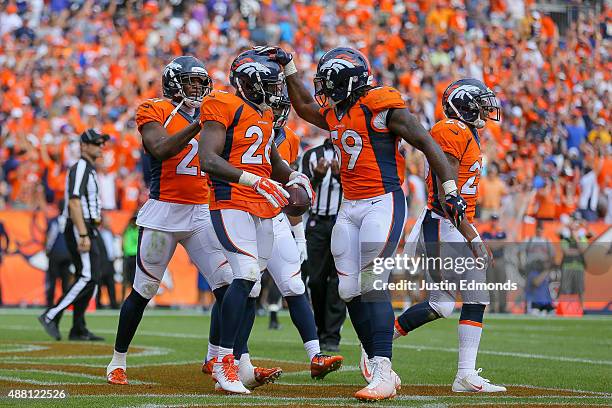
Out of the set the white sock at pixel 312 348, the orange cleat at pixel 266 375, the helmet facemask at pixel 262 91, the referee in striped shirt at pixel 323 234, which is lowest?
the orange cleat at pixel 266 375

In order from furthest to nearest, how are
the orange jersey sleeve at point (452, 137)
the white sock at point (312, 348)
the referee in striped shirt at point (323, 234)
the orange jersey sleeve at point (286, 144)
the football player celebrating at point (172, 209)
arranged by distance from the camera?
1. the referee in striped shirt at point (323, 234)
2. the orange jersey sleeve at point (286, 144)
3. the white sock at point (312, 348)
4. the football player celebrating at point (172, 209)
5. the orange jersey sleeve at point (452, 137)

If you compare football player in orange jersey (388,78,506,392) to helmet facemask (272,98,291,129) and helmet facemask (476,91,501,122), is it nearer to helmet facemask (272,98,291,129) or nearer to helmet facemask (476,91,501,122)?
helmet facemask (476,91,501,122)

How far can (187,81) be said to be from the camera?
744cm

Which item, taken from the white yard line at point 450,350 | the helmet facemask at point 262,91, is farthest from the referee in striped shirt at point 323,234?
the helmet facemask at point 262,91

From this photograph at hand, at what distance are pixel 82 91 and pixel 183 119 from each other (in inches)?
488

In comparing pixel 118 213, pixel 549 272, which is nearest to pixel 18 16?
pixel 118 213

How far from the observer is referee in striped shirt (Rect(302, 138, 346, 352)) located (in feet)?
33.5

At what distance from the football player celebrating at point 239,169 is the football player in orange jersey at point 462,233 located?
0.94m

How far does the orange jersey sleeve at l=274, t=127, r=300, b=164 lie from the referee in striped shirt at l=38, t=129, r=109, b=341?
322cm

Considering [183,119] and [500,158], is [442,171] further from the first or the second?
[500,158]

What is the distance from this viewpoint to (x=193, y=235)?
7.52 meters

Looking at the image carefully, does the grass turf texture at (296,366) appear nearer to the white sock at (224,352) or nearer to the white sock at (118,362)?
the white sock at (118,362)

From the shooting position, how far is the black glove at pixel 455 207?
21.2ft

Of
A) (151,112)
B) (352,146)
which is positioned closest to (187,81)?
(151,112)
